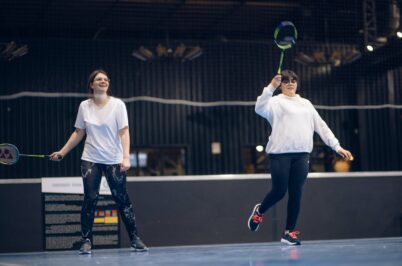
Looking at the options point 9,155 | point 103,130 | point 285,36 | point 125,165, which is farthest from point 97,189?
point 285,36

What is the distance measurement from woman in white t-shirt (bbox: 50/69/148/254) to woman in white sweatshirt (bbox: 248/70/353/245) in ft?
3.53

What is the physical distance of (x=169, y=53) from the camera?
42.2ft

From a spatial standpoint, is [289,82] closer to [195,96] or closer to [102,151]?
[102,151]

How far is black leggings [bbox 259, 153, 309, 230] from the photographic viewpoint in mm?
5441

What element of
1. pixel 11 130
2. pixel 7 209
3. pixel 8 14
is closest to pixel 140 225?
pixel 7 209

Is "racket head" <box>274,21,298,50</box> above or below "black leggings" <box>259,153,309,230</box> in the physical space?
above

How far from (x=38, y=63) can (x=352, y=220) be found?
6867 millimetres

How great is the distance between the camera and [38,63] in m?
12.3

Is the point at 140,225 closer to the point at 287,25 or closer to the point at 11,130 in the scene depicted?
the point at 287,25

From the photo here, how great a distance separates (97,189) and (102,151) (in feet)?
0.93

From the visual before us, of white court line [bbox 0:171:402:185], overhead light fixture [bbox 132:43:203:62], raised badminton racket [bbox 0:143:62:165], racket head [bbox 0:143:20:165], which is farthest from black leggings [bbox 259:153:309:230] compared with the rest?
overhead light fixture [bbox 132:43:203:62]

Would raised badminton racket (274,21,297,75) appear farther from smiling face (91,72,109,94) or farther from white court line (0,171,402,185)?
white court line (0,171,402,185)

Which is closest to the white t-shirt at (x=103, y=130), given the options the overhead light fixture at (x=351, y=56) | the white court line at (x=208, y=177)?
the white court line at (x=208, y=177)

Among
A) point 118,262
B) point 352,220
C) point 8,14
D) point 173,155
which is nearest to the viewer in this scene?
point 118,262
